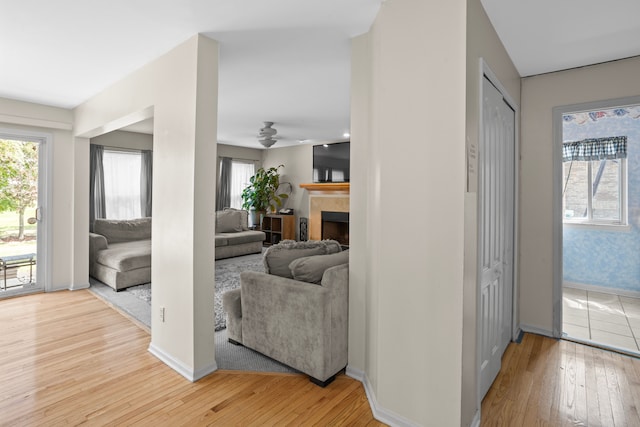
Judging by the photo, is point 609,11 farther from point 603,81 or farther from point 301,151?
point 301,151

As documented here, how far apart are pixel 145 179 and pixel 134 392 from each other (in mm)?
4779

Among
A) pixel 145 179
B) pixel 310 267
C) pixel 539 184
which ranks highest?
pixel 145 179

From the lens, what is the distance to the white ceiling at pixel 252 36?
2.00m

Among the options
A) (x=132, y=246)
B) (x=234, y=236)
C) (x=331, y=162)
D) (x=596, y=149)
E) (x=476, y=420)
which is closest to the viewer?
(x=476, y=420)

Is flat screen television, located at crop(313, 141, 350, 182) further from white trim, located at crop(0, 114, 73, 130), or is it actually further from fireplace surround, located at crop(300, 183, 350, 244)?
white trim, located at crop(0, 114, 73, 130)

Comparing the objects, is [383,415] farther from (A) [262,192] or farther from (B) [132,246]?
(A) [262,192]

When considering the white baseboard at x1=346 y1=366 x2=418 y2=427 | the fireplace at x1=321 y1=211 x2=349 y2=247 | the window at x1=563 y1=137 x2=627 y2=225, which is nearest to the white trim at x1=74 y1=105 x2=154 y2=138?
the white baseboard at x1=346 y1=366 x2=418 y2=427

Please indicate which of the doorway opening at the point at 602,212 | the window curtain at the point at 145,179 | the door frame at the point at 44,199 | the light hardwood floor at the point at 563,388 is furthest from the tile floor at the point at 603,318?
the window curtain at the point at 145,179

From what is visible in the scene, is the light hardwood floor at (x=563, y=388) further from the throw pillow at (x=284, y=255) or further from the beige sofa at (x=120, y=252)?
the beige sofa at (x=120, y=252)

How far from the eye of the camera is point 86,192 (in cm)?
449

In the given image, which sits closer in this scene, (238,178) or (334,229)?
(334,229)

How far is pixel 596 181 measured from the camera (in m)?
4.65

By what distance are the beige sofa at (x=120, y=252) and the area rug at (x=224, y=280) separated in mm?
191

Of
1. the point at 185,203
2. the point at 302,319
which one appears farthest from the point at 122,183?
the point at 302,319
